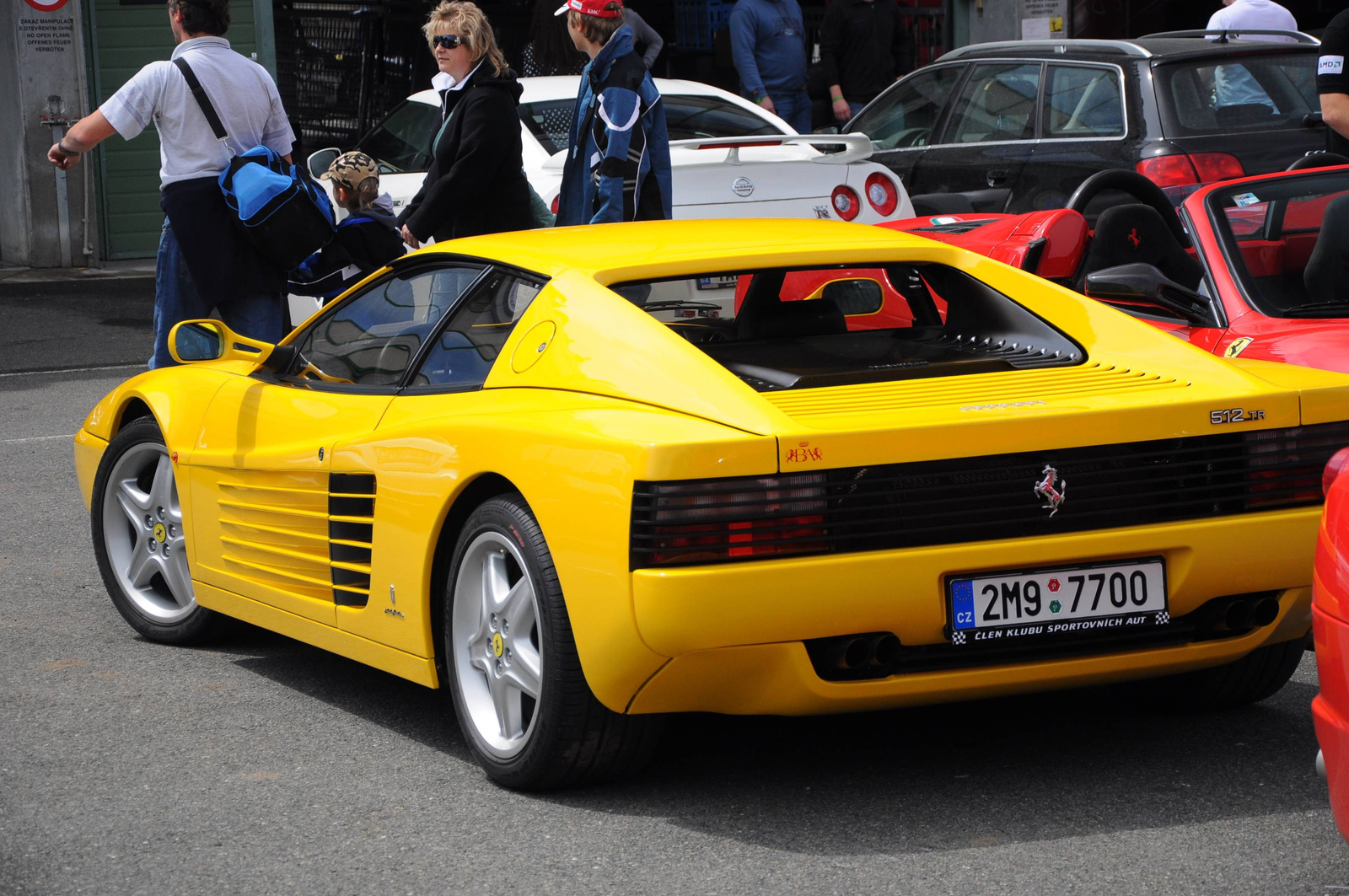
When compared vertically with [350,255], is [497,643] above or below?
below

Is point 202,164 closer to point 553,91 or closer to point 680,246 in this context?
point 680,246

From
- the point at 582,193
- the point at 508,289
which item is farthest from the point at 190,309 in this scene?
the point at 508,289

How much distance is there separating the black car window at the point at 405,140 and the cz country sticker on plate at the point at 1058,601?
23.3ft

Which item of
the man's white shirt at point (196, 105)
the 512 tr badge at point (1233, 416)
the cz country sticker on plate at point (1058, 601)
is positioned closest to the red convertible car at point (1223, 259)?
the 512 tr badge at point (1233, 416)

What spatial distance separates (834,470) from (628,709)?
63 cm

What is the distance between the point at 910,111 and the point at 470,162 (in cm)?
418

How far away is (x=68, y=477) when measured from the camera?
7.92 metres

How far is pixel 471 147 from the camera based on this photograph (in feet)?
24.5

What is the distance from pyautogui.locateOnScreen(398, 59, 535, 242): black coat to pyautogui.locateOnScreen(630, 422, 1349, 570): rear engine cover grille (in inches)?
170

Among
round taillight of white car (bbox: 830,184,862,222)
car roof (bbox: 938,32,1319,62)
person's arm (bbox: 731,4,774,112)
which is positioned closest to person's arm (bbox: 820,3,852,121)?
person's arm (bbox: 731,4,774,112)

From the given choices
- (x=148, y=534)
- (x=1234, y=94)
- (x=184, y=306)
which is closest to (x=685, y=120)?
(x=1234, y=94)

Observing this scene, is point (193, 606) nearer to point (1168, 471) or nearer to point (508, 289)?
point (508, 289)

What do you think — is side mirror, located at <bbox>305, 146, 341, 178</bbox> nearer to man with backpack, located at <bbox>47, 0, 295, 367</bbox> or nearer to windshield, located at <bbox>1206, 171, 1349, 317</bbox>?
man with backpack, located at <bbox>47, 0, 295, 367</bbox>

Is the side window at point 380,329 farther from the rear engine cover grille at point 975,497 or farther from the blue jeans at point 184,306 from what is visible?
the blue jeans at point 184,306
